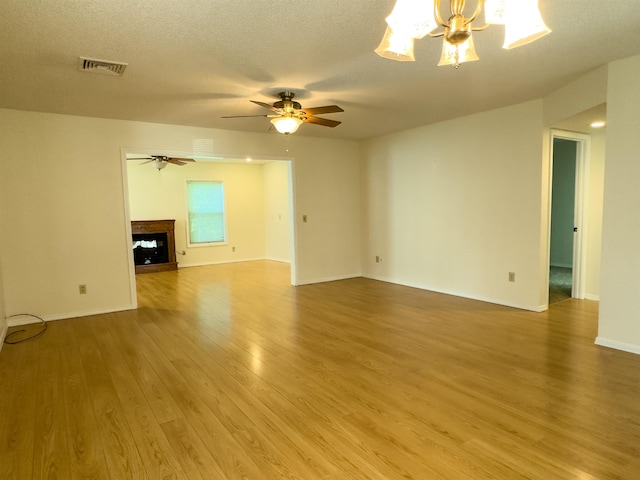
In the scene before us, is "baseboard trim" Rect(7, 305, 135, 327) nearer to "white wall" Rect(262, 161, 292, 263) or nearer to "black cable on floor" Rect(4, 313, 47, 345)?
"black cable on floor" Rect(4, 313, 47, 345)

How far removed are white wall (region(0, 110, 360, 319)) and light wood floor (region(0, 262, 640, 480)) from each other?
54 centimetres

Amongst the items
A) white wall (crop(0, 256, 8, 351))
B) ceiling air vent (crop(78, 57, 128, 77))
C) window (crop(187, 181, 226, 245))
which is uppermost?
ceiling air vent (crop(78, 57, 128, 77))

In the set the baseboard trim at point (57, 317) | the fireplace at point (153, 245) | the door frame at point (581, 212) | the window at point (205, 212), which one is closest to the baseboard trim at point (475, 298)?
the door frame at point (581, 212)

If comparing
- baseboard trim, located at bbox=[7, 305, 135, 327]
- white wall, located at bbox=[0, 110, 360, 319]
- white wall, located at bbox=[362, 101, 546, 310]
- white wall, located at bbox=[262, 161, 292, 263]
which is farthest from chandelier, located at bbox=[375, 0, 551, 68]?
white wall, located at bbox=[262, 161, 292, 263]

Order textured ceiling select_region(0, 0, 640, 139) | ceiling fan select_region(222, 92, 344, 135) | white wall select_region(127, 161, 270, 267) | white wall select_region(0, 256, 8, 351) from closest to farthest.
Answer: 1. textured ceiling select_region(0, 0, 640, 139)
2. ceiling fan select_region(222, 92, 344, 135)
3. white wall select_region(0, 256, 8, 351)
4. white wall select_region(127, 161, 270, 267)

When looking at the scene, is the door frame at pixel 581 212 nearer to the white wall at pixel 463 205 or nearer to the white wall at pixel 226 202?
the white wall at pixel 463 205

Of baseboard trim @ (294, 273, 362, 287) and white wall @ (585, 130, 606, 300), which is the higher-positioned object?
white wall @ (585, 130, 606, 300)

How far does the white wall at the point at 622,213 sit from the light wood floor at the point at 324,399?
0.88 feet

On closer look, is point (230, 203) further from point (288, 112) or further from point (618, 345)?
point (618, 345)

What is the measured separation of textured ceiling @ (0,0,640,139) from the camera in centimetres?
219

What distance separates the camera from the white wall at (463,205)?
436cm

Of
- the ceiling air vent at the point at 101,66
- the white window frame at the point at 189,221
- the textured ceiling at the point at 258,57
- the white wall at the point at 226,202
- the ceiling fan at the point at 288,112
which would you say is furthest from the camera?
the white window frame at the point at 189,221

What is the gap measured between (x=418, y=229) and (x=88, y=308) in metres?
4.69

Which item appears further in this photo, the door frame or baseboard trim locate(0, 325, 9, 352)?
the door frame
